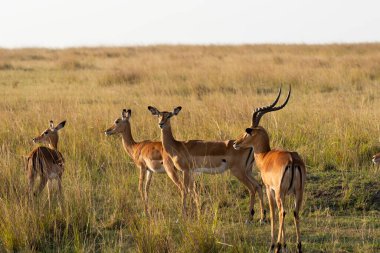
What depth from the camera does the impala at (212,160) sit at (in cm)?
671

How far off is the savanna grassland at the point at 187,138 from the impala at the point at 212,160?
0.93 ft

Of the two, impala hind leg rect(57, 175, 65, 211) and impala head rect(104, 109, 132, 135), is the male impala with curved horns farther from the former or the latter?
impala head rect(104, 109, 132, 135)

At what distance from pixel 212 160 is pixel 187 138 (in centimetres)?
266

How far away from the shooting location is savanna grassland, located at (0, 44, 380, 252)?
18.2 feet

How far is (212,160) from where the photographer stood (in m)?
6.77

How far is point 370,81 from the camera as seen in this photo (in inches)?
647

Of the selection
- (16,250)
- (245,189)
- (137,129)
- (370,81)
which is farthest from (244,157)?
(370,81)

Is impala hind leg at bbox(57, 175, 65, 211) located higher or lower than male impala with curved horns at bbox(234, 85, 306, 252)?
lower

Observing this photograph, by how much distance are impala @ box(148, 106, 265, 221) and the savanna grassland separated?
28 cm

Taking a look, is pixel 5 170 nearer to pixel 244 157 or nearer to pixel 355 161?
pixel 244 157

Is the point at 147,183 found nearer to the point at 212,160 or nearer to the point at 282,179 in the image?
the point at 212,160

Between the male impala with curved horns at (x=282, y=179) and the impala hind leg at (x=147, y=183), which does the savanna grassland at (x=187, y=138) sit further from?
the male impala with curved horns at (x=282, y=179)

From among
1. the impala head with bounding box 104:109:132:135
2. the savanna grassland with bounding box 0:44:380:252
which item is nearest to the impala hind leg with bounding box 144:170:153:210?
the savanna grassland with bounding box 0:44:380:252

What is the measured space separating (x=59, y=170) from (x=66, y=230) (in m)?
1.11
